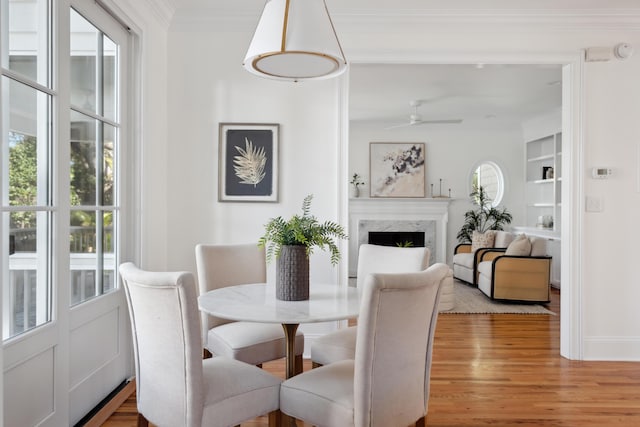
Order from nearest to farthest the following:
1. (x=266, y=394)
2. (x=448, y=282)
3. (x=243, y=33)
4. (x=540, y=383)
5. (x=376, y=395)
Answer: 1. (x=376, y=395)
2. (x=266, y=394)
3. (x=540, y=383)
4. (x=243, y=33)
5. (x=448, y=282)

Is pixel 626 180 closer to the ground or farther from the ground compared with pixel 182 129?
closer to the ground

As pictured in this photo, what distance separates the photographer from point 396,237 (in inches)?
311

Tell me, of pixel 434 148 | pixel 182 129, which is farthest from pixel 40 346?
pixel 434 148

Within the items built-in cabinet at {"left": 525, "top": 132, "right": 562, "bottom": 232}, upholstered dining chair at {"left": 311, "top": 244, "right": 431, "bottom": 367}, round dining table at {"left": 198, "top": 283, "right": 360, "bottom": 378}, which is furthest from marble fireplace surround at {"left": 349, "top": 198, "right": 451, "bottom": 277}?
round dining table at {"left": 198, "top": 283, "right": 360, "bottom": 378}

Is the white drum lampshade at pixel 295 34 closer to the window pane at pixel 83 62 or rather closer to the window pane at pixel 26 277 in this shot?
the window pane at pixel 83 62

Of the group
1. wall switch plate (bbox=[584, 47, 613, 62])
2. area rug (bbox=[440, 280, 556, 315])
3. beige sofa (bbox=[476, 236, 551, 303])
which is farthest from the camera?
beige sofa (bbox=[476, 236, 551, 303])

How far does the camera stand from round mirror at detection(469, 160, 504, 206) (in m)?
8.16

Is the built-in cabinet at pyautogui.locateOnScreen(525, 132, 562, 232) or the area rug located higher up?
the built-in cabinet at pyautogui.locateOnScreen(525, 132, 562, 232)

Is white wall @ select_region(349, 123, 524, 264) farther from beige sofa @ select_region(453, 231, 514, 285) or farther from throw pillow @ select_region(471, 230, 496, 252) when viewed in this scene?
throw pillow @ select_region(471, 230, 496, 252)

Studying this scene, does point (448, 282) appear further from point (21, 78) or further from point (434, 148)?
point (21, 78)

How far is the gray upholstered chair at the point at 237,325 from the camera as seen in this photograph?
2.40 meters

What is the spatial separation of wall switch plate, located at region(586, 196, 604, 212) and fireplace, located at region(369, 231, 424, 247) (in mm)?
4330

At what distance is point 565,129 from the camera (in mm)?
3559

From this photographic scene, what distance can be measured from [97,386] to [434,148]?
21.7 ft
